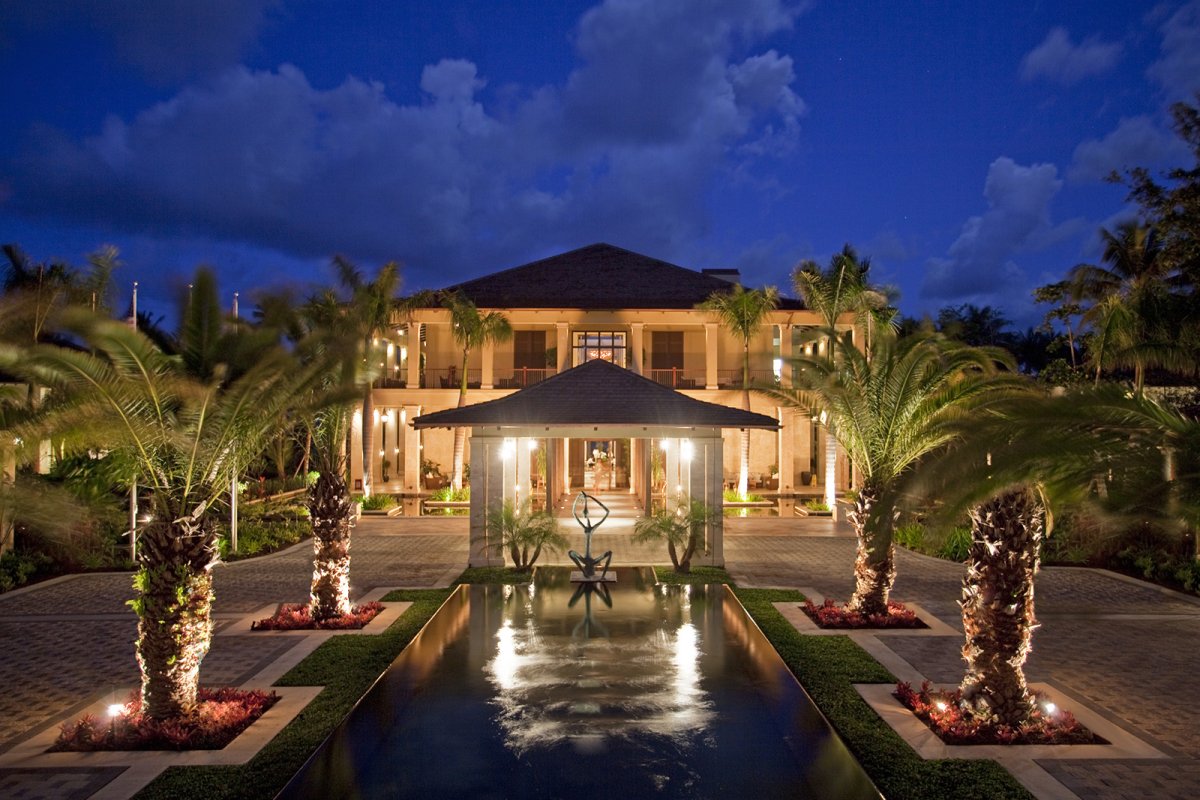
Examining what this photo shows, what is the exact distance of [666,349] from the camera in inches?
1240

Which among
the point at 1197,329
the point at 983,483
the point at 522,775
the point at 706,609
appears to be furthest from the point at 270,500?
the point at 1197,329

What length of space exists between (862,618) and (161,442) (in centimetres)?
869

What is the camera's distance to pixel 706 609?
1166cm

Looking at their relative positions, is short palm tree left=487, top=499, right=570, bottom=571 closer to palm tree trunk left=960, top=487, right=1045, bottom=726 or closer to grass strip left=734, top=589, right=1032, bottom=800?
grass strip left=734, top=589, right=1032, bottom=800

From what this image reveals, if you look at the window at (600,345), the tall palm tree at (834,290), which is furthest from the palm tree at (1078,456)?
the window at (600,345)

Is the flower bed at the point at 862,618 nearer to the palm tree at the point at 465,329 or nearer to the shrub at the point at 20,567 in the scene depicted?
the shrub at the point at 20,567

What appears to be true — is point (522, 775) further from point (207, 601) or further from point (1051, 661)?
point (1051, 661)

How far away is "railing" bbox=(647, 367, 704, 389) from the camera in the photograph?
29.8 meters

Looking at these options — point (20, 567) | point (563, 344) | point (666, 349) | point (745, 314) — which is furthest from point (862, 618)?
point (666, 349)

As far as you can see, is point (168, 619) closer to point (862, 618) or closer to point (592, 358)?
point (862, 618)

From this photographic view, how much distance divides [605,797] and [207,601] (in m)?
4.09

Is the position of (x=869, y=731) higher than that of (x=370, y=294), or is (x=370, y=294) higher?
(x=370, y=294)

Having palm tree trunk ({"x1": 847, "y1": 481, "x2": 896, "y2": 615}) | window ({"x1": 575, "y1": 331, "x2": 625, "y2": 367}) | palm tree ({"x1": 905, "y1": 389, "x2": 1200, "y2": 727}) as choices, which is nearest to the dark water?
palm tree trunk ({"x1": 847, "y1": 481, "x2": 896, "y2": 615})

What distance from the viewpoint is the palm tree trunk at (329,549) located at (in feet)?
34.9
